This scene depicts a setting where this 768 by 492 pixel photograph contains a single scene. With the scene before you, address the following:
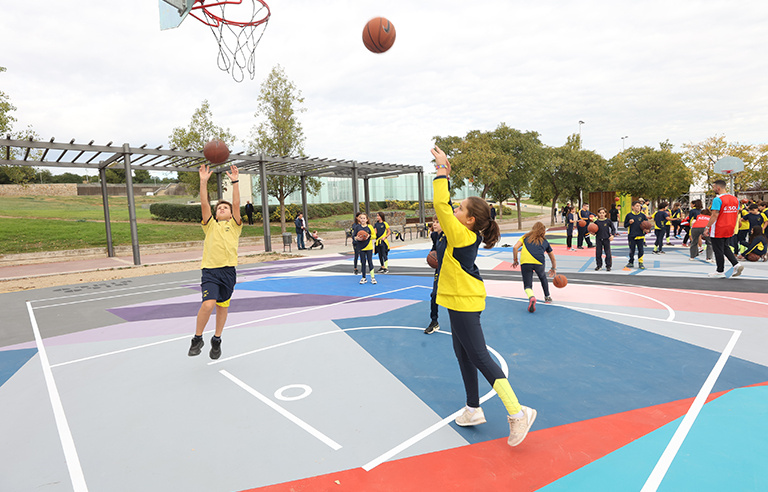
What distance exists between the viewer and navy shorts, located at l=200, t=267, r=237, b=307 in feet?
16.1

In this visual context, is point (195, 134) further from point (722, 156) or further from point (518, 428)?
point (722, 156)

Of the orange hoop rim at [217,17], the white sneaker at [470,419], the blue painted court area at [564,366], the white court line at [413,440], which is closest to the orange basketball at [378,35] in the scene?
the orange hoop rim at [217,17]

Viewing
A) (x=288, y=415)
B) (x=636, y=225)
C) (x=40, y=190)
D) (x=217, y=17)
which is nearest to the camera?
(x=288, y=415)

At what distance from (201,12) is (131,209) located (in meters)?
8.39

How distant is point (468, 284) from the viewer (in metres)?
3.22

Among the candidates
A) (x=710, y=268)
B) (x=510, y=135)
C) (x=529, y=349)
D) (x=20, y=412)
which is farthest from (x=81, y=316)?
(x=510, y=135)

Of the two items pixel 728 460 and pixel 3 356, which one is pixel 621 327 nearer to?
pixel 728 460

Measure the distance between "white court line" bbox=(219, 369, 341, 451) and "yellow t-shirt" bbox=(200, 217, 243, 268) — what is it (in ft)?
4.32

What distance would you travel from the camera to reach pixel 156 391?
14.4 ft

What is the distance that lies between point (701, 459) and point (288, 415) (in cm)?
323

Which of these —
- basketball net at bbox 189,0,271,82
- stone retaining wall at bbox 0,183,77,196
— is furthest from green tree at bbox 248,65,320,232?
stone retaining wall at bbox 0,183,77,196

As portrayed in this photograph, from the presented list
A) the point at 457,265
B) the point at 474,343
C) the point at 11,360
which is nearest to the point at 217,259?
the point at 457,265

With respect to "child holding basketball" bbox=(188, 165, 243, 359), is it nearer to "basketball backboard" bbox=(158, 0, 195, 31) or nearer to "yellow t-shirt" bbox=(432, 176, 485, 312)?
"yellow t-shirt" bbox=(432, 176, 485, 312)

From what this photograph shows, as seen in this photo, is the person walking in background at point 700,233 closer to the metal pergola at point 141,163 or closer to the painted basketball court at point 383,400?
the painted basketball court at point 383,400
